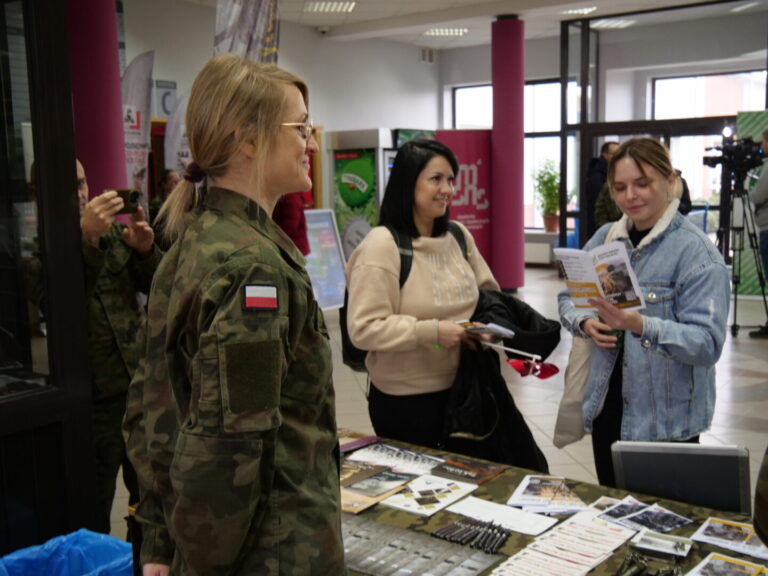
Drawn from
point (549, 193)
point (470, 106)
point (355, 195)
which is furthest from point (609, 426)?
point (470, 106)

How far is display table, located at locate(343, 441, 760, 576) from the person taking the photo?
1.75 metres

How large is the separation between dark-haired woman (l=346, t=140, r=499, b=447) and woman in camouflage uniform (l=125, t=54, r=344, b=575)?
120cm

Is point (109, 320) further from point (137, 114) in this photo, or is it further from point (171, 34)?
point (171, 34)

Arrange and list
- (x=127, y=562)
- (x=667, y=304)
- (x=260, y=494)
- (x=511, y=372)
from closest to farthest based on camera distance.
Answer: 1. (x=260, y=494)
2. (x=127, y=562)
3. (x=667, y=304)
4. (x=511, y=372)

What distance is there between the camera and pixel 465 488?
2.15m

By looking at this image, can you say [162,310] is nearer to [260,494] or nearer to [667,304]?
[260,494]

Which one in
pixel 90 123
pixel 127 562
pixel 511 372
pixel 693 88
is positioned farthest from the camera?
pixel 693 88

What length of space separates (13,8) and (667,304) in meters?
2.12

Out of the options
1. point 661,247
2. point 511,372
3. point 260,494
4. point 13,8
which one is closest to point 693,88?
point 511,372

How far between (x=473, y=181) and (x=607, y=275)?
7544mm

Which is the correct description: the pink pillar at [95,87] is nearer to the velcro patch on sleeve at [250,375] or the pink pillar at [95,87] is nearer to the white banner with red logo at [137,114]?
the white banner with red logo at [137,114]

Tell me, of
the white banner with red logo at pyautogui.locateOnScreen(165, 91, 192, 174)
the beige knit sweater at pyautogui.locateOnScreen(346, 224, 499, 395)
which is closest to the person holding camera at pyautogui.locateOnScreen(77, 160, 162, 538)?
the beige knit sweater at pyautogui.locateOnScreen(346, 224, 499, 395)

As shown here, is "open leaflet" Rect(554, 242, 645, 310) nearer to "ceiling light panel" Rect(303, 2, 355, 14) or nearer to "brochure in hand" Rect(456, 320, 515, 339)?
"brochure in hand" Rect(456, 320, 515, 339)

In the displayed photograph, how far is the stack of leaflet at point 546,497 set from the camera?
2012 mm
